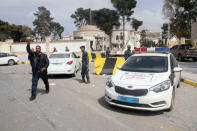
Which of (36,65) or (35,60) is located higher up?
(35,60)

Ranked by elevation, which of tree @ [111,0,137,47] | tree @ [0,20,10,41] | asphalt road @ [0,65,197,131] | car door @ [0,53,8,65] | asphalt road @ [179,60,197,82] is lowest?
asphalt road @ [0,65,197,131]

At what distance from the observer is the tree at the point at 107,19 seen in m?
49.9

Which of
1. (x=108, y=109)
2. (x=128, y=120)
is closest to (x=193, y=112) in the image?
(x=128, y=120)

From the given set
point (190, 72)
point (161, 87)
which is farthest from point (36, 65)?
point (190, 72)

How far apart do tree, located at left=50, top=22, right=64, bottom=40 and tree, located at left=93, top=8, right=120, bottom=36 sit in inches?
803

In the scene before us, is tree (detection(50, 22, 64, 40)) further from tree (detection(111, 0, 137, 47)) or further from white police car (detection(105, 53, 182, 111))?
white police car (detection(105, 53, 182, 111))

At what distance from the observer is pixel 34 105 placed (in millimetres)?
5371

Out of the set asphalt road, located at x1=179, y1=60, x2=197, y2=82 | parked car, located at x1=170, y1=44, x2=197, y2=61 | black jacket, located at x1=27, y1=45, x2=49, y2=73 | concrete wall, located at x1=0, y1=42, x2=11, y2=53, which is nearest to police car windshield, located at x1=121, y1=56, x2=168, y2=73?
black jacket, located at x1=27, y1=45, x2=49, y2=73

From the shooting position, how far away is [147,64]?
5.76m

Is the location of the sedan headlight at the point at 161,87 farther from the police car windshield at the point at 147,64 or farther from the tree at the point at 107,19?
the tree at the point at 107,19

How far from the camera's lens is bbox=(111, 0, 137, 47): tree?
46469 mm

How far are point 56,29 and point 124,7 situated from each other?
3641 cm

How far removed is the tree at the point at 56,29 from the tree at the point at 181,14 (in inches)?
1747

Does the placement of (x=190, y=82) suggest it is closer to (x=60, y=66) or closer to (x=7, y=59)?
(x=60, y=66)
